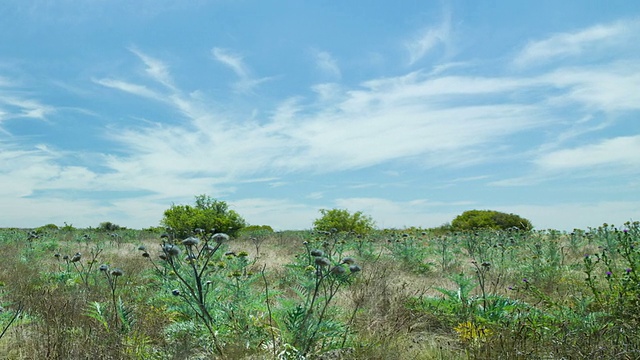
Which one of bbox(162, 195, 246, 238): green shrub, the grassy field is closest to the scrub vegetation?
the grassy field

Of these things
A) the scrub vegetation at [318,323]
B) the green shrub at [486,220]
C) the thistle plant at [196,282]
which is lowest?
the scrub vegetation at [318,323]

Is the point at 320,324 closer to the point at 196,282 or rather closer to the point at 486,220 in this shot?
the point at 196,282

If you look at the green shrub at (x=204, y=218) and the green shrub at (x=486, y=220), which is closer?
the green shrub at (x=204, y=218)

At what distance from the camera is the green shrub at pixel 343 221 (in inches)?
962

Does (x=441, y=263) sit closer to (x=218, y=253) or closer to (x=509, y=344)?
(x=218, y=253)

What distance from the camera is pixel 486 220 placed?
96.2 ft

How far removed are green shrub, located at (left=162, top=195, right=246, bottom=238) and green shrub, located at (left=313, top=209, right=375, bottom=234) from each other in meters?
4.30

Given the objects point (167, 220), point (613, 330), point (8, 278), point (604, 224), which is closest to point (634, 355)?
point (613, 330)

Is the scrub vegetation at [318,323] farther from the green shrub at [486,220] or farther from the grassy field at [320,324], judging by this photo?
the green shrub at [486,220]

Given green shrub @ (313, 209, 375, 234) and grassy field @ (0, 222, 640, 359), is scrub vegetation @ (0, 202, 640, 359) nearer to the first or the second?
grassy field @ (0, 222, 640, 359)

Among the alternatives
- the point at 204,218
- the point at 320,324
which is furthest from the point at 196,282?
the point at 204,218

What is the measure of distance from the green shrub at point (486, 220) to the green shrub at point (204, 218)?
14.1 metres

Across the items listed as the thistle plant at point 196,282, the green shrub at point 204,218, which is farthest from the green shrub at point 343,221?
the thistle plant at point 196,282

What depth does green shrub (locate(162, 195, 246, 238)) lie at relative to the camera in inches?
788
